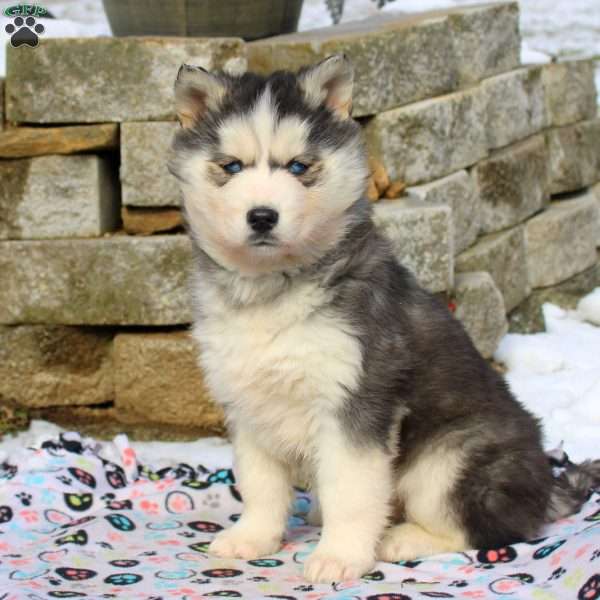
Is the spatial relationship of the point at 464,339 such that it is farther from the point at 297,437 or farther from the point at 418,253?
the point at 418,253

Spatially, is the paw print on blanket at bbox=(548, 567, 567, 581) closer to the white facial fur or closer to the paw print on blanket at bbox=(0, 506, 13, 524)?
the white facial fur

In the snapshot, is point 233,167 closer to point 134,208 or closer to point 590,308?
point 134,208

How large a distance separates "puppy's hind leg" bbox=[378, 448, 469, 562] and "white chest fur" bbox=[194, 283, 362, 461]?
0.38m

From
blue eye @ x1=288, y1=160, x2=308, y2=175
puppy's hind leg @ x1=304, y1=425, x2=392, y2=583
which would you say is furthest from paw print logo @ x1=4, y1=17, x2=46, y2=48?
puppy's hind leg @ x1=304, y1=425, x2=392, y2=583

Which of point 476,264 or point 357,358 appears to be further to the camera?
point 476,264

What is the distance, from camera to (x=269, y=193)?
3.22 metres

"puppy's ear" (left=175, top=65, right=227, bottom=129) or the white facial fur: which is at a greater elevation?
"puppy's ear" (left=175, top=65, right=227, bottom=129)

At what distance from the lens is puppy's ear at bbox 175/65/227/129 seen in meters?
3.50

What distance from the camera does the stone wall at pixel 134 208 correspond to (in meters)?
5.18

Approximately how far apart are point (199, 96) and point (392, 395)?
1.13 m

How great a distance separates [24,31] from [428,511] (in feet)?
10.5

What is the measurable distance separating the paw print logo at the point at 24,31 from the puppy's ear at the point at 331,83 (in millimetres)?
2147

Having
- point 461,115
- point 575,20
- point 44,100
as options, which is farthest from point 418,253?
point 575,20

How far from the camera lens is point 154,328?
543 cm
